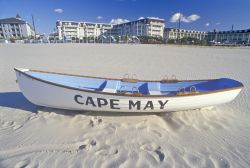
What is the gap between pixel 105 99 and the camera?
4.11 m

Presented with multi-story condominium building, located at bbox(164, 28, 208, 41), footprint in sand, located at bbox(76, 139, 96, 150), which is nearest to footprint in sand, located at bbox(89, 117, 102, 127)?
footprint in sand, located at bbox(76, 139, 96, 150)

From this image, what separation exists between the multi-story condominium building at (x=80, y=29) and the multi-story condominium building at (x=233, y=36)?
74801 millimetres

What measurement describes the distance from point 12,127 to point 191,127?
462 centimetres

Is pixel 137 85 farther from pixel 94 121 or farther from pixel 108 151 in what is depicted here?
pixel 108 151

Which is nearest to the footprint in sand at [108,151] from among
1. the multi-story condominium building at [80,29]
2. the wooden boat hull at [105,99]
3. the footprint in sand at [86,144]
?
the footprint in sand at [86,144]

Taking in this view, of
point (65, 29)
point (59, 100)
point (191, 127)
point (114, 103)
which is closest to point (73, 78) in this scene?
point (59, 100)

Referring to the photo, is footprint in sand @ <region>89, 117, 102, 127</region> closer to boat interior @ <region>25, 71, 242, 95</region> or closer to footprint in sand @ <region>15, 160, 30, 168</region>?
boat interior @ <region>25, 71, 242, 95</region>

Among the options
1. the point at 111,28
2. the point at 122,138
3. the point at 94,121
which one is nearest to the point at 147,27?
the point at 111,28

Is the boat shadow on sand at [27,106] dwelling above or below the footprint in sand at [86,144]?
above

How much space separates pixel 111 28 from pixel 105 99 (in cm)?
12331

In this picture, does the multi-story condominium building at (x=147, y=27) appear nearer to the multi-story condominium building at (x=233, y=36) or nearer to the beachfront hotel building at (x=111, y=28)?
the beachfront hotel building at (x=111, y=28)

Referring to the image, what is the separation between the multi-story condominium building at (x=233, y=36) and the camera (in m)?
91.1

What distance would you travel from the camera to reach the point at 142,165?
Result: 9.82 feet

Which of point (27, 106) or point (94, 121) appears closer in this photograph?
point (94, 121)
